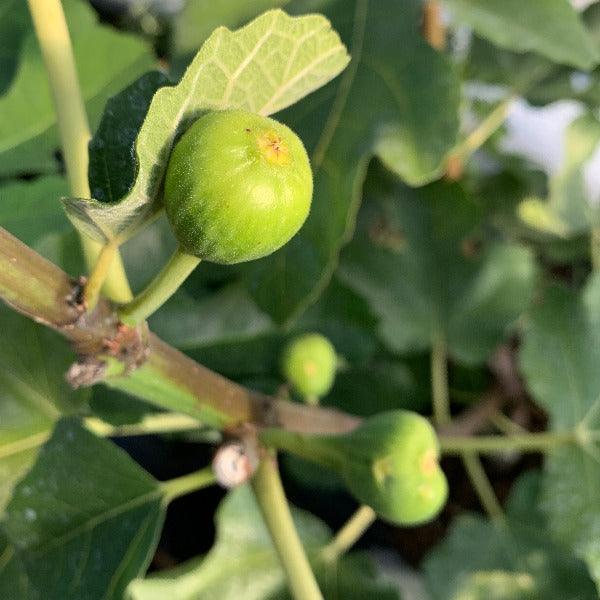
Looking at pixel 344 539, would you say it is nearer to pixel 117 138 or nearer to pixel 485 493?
pixel 485 493

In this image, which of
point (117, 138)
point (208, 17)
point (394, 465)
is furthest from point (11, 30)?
point (394, 465)

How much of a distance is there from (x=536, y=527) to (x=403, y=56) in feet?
1.67

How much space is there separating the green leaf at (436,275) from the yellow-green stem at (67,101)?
434 mm

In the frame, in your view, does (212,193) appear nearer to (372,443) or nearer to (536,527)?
(372,443)

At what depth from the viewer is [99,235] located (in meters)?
0.34

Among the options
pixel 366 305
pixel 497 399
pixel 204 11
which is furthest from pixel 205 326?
pixel 497 399

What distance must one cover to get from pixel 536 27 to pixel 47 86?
426 mm

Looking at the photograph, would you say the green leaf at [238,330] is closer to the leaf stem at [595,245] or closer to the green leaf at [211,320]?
the green leaf at [211,320]

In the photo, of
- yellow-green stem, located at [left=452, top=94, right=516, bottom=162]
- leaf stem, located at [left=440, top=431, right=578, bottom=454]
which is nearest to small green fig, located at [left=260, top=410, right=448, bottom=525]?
leaf stem, located at [left=440, top=431, right=578, bottom=454]

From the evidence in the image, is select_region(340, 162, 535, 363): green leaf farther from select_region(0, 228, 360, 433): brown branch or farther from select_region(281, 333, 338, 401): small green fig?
select_region(0, 228, 360, 433): brown branch

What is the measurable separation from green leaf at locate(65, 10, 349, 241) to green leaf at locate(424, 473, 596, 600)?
0.59 meters

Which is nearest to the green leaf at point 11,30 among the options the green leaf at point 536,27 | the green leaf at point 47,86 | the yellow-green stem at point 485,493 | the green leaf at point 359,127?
the green leaf at point 47,86

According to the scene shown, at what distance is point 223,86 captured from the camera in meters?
0.31

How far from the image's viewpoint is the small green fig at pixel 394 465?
0.46m
